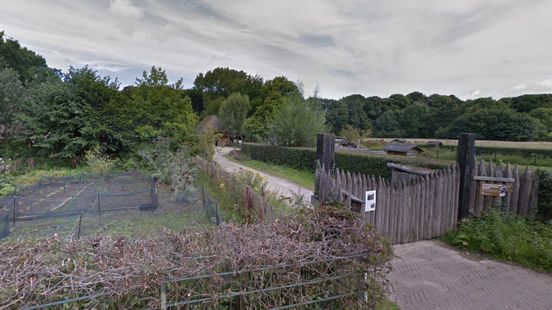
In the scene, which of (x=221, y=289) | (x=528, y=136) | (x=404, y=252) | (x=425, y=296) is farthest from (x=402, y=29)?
(x=528, y=136)

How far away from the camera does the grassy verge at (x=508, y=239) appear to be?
429 cm

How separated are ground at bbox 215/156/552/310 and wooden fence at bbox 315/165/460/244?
48 cm

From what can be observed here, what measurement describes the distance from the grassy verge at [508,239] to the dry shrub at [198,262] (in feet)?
10.6

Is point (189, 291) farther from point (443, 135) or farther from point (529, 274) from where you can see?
point (443, 135)

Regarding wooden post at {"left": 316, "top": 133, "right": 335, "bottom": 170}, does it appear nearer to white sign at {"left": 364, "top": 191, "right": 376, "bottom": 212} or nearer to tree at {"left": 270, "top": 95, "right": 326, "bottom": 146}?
white sign at {"left": 364, "top": 191, "right": 376, "bottom": 212}

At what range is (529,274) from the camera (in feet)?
13.2

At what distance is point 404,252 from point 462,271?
0.86 m

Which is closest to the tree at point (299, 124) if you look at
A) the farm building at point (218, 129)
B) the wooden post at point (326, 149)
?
the wooden post at point (326, 149)

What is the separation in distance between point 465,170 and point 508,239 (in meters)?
1.38

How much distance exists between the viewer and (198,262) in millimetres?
2193

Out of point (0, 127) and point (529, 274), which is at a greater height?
point (0, 127)

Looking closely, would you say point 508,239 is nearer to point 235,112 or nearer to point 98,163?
point 98,163

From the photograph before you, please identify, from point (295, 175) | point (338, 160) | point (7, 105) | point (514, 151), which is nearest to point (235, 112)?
point (7, 105)

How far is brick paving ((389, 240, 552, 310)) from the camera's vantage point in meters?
3.30
